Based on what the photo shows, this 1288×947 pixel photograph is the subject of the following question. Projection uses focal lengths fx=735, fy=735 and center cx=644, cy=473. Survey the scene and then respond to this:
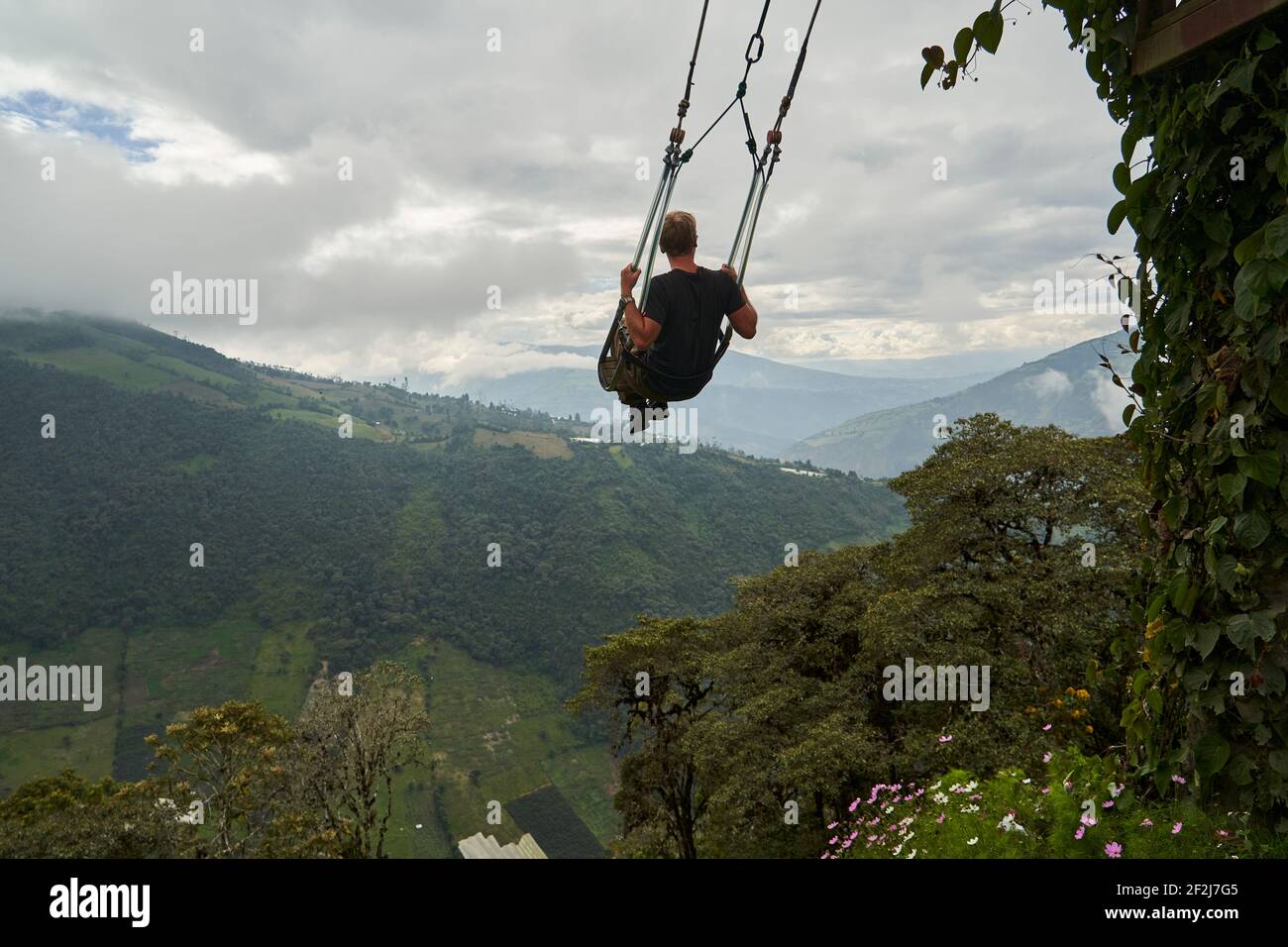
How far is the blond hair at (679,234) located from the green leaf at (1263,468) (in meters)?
2.49

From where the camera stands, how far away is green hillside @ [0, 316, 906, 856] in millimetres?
72375

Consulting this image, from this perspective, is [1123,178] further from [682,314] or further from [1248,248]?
[682,314]

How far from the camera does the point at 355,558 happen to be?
9488 cm

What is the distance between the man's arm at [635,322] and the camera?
11.8 feet

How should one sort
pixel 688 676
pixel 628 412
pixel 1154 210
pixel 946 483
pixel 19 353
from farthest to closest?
pixel 19 353
pixel 688 676
pixel 946 483
pixel 628 412
pixel 1154 210

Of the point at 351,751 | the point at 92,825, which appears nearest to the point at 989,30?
the point at 92,825

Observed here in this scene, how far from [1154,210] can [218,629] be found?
98.2 metres

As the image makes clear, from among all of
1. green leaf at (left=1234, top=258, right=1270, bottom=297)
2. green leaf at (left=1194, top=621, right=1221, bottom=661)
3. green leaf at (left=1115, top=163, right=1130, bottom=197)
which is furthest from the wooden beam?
green leaf at (left=1194, top=621, right=1221, bottom=661)

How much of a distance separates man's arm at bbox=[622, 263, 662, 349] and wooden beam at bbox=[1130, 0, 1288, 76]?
85.5 inches

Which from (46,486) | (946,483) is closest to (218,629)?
(46,486)

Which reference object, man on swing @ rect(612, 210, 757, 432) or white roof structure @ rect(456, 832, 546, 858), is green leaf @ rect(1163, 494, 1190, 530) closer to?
man on swing @ rect(612, 210, 757, 432)

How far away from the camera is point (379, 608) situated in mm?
87500
